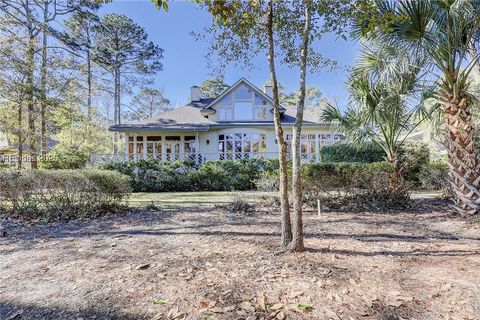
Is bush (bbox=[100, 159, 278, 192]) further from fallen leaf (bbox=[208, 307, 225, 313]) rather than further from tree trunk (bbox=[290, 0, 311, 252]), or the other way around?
fallen leaf (bbox=[208, 307, 225, 313])

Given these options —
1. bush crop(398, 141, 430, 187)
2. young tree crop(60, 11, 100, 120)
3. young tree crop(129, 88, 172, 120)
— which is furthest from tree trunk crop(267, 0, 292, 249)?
young tree crop(129, 88, 172, 120)

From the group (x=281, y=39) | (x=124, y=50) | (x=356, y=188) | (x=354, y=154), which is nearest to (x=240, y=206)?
(x=356, y=188)

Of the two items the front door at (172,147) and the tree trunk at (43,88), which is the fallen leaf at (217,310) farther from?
the front door at (172,147)

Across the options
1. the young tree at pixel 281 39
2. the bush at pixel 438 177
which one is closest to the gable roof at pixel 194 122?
the bush at pixel 438 177

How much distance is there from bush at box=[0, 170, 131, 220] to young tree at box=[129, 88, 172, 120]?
26.3m

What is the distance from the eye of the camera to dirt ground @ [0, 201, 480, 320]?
2453mm

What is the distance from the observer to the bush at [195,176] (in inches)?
516

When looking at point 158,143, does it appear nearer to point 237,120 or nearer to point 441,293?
point 237,120

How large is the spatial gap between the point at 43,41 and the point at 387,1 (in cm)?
1934

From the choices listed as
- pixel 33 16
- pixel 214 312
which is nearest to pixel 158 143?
pixel 33 16

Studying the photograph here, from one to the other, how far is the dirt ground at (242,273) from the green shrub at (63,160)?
13.2m

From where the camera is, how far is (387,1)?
527 centimetres

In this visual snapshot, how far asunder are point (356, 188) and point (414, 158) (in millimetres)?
8567

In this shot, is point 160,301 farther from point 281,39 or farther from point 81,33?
point 81,33
